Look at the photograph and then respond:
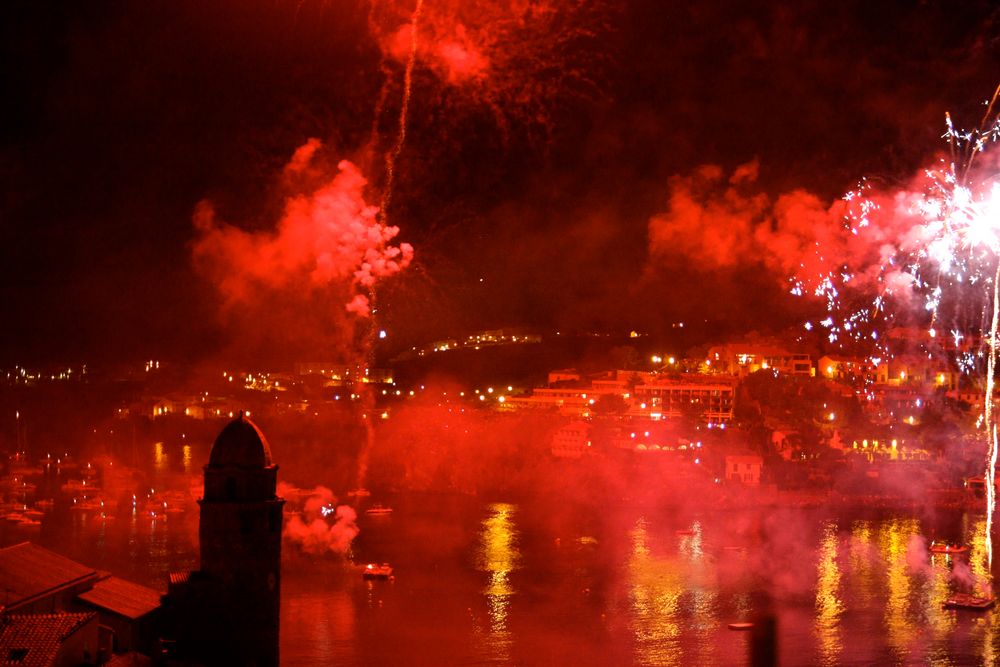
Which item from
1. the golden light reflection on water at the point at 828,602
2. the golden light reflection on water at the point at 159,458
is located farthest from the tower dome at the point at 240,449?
the golden light reflection on water at the point at 159,458

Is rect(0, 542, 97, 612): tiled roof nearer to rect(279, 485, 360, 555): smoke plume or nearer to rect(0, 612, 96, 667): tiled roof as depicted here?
rect(0, 612, 96, 667): tiled roof

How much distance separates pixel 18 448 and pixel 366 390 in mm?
9615

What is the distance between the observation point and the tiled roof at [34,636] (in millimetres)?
6598

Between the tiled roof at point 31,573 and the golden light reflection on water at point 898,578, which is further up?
the tiled roof at point 31,573

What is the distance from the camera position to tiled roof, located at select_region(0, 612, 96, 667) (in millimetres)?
6598

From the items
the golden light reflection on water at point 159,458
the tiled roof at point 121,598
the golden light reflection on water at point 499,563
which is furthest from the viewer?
the golden light reflection on water at point 159,458

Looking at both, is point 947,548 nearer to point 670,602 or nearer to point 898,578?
point 898,578

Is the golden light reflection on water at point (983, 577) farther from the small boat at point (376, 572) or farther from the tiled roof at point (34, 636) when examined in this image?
the tiled roof at point (34, 636)

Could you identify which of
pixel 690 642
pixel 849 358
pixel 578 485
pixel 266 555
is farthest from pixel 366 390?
pixel 266 555

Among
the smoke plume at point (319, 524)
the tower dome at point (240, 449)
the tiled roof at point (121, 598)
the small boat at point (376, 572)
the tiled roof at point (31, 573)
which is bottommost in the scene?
the small boat at point (376, 572)

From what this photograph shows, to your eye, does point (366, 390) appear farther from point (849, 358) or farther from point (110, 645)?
point (110, 645)

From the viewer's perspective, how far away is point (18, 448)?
28547 mm

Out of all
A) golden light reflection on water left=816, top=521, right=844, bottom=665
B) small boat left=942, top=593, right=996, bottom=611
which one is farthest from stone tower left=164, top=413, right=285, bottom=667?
small boat left=942, top=593, right=996, bottom=611

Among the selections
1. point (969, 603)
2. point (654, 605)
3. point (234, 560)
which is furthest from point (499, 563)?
point (234, 560)
